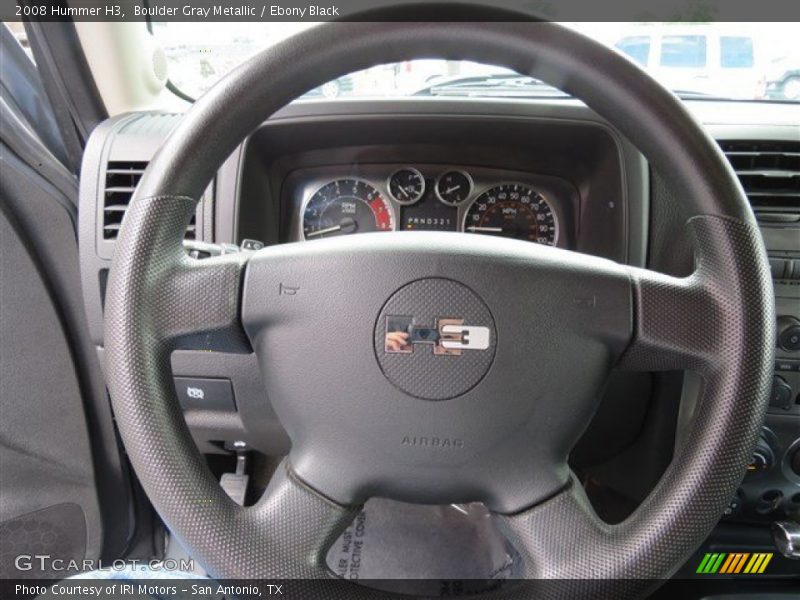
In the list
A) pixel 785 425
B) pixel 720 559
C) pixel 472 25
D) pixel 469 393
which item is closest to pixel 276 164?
pixel 472 25

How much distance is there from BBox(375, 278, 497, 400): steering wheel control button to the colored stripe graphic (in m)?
0.87

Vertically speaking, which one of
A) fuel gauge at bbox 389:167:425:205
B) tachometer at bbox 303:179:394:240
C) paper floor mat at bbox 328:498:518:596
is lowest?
paper floor mat at bbox 328:498:518:596

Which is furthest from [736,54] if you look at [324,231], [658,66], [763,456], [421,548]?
[421,548]

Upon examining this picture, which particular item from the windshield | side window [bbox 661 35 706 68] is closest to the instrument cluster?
the windshield

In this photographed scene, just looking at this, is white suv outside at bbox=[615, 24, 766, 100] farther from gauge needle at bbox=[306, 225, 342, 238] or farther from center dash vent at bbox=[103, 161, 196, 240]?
center dash vent at bbox=[103, 161, 196, 240]

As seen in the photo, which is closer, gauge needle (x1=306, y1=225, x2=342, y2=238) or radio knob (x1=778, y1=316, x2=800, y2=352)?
radio knob (x1=778, y1=316, x2=800, y2=352)

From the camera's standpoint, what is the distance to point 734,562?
1.33m

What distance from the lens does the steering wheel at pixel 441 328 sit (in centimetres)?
74

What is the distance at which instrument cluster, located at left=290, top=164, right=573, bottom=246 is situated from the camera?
1.34 metres

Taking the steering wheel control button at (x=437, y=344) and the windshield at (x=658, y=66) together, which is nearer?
the steering wheel control button at (x=437, y=344)

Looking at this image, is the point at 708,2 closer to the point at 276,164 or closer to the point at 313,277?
the point at 276,164

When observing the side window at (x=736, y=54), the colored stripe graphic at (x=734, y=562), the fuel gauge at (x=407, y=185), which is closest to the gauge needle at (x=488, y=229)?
the fuel gauge at (x=407, y=185)

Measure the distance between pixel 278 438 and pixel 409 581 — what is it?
1.37 ft

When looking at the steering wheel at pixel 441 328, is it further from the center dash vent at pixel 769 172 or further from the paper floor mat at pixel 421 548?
the paper floor mat at pixel 421 548
